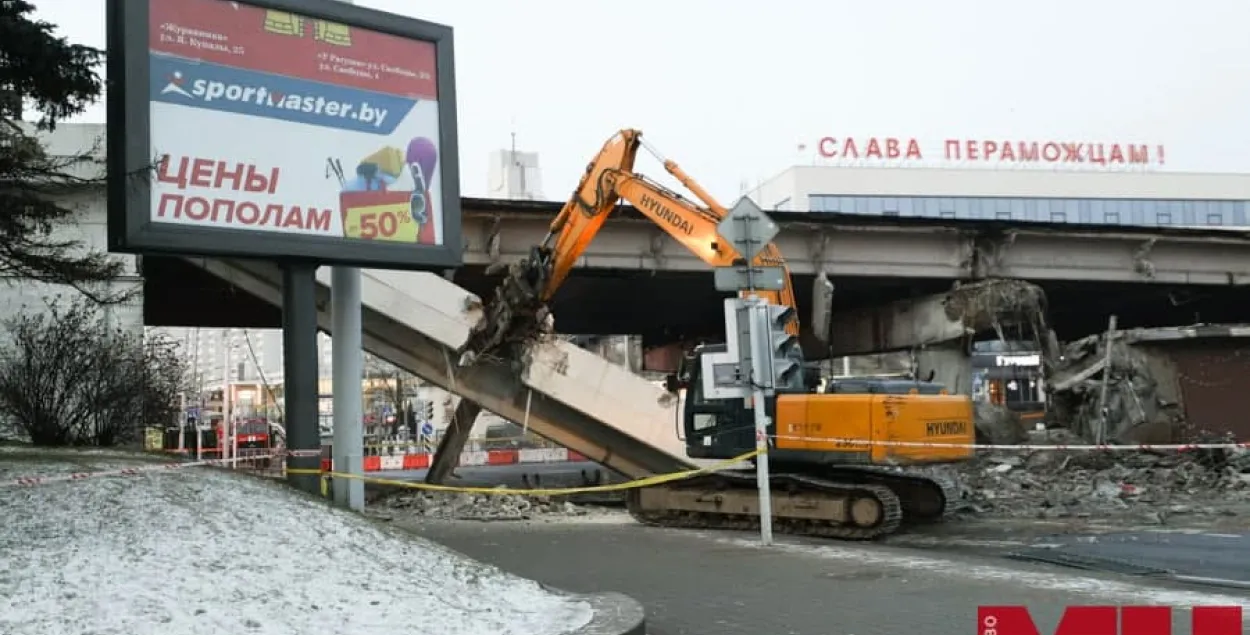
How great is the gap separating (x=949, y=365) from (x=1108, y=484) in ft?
26.8

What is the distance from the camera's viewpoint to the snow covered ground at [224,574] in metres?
5.54

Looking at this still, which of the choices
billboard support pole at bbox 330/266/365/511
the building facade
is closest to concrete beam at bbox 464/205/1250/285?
billboard support pole at bbox 330/266/365/511

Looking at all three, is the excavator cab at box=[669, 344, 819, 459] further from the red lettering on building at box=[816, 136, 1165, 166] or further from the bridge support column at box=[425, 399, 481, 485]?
the red lettering on building at box=[816, 136, 1165, 166]

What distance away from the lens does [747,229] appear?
1187 centimetres

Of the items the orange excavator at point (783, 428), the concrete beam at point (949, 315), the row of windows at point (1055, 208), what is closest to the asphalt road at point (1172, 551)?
the orange excavator at point (783, 428)

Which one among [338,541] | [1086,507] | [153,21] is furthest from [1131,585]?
[153,21]

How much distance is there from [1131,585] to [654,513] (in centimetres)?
829

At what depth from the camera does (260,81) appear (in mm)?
11359

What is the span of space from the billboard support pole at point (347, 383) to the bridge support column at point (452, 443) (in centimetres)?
789

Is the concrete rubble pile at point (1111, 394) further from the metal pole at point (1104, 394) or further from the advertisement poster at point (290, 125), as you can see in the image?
the advertisement poster at point (290, 125)

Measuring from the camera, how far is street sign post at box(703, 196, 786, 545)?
11625 millimetres

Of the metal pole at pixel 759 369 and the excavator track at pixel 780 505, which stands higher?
the metal pole at pixel 759 369

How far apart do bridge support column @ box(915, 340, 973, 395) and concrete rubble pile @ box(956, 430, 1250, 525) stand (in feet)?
11.2

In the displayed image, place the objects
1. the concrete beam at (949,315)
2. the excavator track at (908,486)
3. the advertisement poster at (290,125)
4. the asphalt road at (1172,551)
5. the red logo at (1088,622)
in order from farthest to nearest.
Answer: the concrete beam at (949,315), the excavator track at (908,486), the advertisement poster at (290,125), the asphalt road at (1172,551), the red logo at (1088,622)
